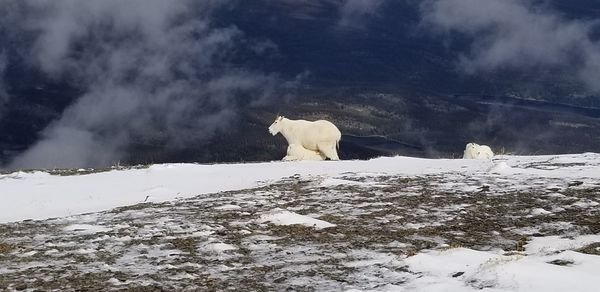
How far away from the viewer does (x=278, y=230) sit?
36.8 ft

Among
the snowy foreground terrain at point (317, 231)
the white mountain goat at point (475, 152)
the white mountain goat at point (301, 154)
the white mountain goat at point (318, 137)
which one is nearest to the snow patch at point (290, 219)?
the snowy foreground terrain at point (317, 231)

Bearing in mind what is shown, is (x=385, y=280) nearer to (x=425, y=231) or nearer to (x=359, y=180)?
(x=425, y=231)

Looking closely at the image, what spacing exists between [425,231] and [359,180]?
6735 mm

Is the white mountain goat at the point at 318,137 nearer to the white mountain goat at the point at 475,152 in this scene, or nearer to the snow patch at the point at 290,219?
the white mountain goat at the point at 475,152

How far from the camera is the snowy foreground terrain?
312 inches

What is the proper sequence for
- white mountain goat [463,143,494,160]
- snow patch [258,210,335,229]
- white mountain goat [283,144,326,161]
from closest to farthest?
snow patch [258,210,335,229]
white mountain goat [283,144,326,161]
white mountain goat [463,143,494,160]

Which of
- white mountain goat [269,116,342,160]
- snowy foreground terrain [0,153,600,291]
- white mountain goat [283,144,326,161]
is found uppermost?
white mountain goat [269,116,342,160]

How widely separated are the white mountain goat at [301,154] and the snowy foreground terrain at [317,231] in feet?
22.9

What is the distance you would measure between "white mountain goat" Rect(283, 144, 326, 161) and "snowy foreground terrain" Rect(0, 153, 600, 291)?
6.97m

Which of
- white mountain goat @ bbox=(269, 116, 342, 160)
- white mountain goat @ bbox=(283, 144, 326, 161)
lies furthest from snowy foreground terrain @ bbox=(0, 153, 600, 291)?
white mountain goat @ bbox=(269, 116, 342, 160)

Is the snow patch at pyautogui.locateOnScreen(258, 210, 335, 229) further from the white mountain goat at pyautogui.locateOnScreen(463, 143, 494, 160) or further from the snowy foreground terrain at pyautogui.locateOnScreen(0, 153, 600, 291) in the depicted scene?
the white mountain goat at pyautogui.locateOnScreen(463, 143, 494, 160)

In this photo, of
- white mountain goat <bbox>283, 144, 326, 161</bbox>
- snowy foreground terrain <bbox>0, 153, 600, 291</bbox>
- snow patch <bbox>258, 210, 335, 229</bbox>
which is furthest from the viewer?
white mountain goat <bbox>283, 144, 326, 161</bbox>

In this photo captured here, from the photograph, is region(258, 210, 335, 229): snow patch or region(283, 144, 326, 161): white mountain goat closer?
region(258, 210, 335, 229): snow patch

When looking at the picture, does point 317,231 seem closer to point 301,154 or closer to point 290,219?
point 290,219
